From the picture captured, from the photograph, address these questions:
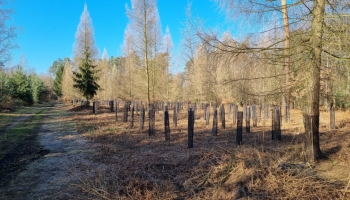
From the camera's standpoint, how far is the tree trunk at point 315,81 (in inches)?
166

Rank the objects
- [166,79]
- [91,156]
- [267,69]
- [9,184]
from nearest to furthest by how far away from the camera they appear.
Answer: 1. [9,184]
2. [267,69]
3. [91,156]
4. [166,79]

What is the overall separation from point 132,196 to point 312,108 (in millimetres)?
3914

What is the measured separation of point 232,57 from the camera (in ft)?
15.8

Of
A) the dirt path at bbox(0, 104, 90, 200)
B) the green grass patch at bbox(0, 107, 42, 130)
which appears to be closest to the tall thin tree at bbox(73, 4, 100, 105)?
the green grass patch at bbox(0, 107, 42, 130)

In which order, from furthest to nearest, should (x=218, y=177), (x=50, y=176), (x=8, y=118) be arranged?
1. (x=8, y=118)
2. (x=50, y=176)
3. (x=218, y=177)

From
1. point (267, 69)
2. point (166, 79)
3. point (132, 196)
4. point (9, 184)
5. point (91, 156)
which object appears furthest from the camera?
point (166, 79)

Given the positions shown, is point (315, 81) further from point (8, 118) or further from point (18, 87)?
point (18, 87)

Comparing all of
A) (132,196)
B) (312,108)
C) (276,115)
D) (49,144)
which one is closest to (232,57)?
(312,108)

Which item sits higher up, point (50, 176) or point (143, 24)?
point (143, 24)

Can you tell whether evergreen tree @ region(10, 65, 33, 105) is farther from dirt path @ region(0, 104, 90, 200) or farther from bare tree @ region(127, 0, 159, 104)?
dirt path @ region(0, 104, 90, 200)

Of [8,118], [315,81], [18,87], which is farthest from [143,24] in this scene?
[18,87]

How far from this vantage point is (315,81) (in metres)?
4.66

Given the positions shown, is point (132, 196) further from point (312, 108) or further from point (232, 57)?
point (312, 108)

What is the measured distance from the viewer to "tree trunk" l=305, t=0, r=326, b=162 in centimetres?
423
